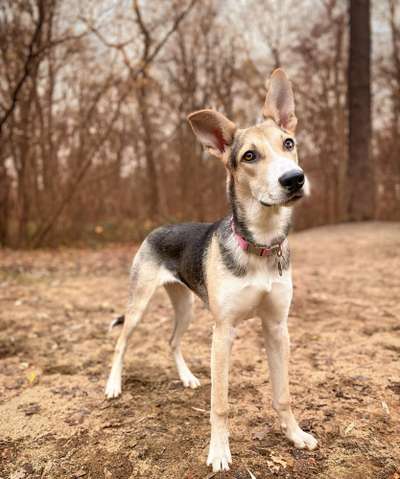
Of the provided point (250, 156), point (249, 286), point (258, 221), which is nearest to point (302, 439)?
point (249, 286)

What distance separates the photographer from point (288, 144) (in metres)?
2.92

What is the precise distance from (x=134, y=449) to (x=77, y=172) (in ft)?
40.2

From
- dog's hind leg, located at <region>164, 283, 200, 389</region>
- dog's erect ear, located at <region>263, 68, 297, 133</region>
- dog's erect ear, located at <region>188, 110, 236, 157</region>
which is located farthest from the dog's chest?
dog's hind leg, located at <region>164, 283, 200, 389</region>

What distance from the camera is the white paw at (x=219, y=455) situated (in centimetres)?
278

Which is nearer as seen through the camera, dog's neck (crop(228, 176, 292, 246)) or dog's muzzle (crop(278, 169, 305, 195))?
dog's muzzle (crop(278, 169, 305, 195))

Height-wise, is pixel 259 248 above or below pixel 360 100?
below

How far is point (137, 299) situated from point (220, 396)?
4.96 ft

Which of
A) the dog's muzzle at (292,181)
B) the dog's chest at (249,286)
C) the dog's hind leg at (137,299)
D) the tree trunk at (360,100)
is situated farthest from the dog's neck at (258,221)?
the tree trunk at (360,100)

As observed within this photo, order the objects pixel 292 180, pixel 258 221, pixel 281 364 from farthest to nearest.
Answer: pixel 281 364 → pixel 258 221 → pixel 292 180

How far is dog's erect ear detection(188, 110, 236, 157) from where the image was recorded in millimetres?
3105

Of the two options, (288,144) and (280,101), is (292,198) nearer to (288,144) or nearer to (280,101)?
(288,144)

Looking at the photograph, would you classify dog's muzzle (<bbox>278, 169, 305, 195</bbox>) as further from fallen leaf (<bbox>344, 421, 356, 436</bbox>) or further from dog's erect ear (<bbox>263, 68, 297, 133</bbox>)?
fallen leaf (<bbox>344, 421, 356, 436</bbox>)

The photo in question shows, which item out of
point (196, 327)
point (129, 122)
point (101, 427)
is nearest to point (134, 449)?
point (101, 427)

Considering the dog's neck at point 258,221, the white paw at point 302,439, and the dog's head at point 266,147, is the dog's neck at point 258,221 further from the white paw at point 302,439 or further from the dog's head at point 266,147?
the white paw at point 302,439
